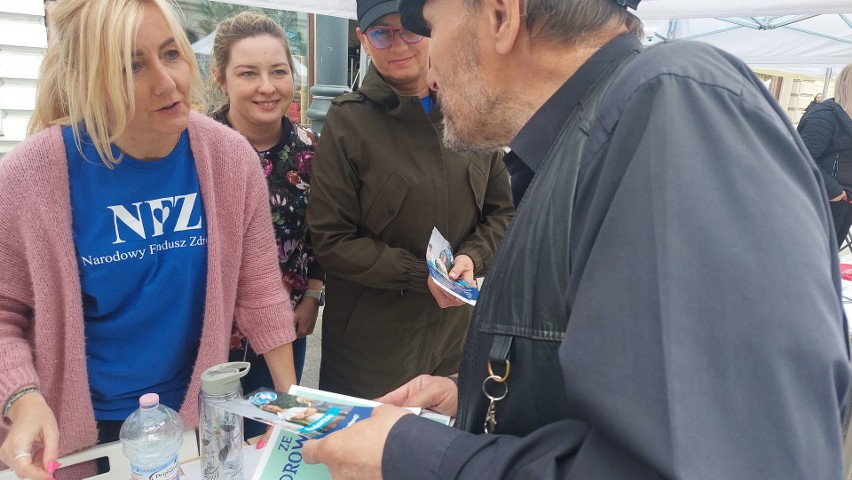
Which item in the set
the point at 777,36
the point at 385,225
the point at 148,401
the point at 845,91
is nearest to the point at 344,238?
the point at 385,225

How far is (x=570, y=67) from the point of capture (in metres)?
0.97

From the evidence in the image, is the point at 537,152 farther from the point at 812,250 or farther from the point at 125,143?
the point at 125,143

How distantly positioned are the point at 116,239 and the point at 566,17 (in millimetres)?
1271

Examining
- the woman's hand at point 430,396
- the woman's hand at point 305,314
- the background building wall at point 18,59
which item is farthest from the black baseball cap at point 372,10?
the background building wall at point 18,59

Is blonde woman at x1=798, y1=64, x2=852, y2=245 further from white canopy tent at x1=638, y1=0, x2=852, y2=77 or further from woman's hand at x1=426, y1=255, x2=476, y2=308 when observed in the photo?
woman's hand at x1=426, y1=255, x2=476, y2=308

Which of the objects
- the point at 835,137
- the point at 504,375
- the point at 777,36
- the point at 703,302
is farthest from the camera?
the point at 777,36

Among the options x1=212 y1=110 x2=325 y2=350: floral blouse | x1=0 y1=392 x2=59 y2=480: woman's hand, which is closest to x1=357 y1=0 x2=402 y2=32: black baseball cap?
x1=212 y1=110 x2=325 y2=350: floral blouse

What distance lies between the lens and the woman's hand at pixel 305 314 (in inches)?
93.7

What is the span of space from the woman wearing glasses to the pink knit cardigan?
399mm

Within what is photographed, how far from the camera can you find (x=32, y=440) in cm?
128

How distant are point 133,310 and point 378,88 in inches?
46.8

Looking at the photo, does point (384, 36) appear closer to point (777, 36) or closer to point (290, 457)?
point (290, 457)

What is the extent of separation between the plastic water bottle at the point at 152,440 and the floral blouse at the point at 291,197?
90cm

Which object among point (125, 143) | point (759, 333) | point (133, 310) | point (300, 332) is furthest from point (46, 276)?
point (759, 333)
